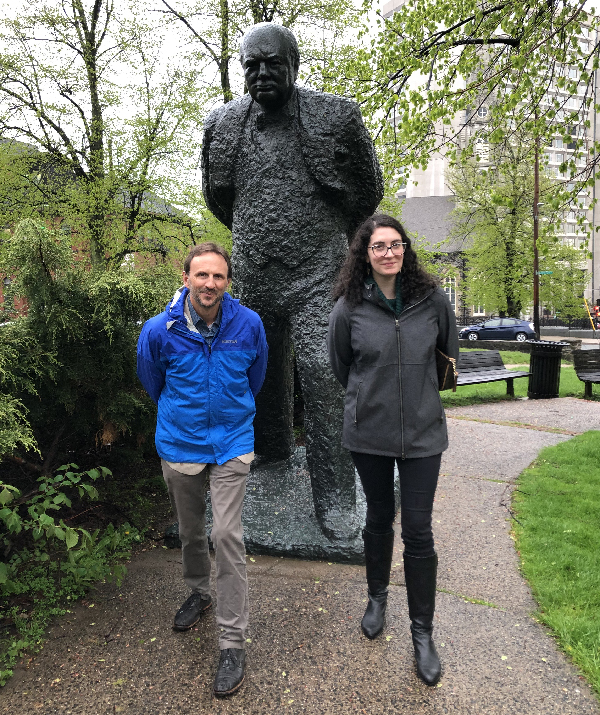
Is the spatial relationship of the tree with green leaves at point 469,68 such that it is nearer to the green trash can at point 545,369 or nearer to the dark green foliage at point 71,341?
the green trash can at point 545,369

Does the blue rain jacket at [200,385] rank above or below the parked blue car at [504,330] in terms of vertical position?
above

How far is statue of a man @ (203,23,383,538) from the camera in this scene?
3.18 metres

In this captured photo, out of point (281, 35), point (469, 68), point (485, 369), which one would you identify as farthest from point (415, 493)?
point (485, 369)

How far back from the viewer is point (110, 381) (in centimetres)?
354

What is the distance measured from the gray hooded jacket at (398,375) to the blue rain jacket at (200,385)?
45 cm

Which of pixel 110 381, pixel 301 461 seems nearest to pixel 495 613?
pixel 301 461

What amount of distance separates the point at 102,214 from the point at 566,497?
12.7 meters

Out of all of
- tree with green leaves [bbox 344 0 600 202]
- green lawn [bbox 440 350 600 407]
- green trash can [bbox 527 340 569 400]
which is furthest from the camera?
green trash can [bbox 527 340 569 400]

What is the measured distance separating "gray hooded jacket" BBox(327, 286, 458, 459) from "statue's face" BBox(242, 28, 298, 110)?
4.51 feet

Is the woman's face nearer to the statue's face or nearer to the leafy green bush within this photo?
the statue's face

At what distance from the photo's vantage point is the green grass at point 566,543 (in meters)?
2.47

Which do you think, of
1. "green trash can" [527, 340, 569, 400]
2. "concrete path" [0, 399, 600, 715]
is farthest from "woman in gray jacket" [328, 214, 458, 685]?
"green trash can" [527, 340, 569, 400]

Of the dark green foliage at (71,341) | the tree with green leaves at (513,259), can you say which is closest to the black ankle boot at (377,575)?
the dark green foliage at (71,341)

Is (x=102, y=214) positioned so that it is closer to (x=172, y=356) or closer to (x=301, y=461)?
(x=301, y=461)
